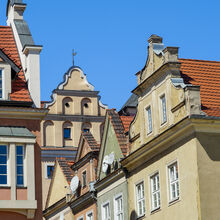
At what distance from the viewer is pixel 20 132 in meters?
32.5

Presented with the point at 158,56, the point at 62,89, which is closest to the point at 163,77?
the point at 158,56

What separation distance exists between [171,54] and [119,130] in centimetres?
660

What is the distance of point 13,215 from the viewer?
31375 millimetres

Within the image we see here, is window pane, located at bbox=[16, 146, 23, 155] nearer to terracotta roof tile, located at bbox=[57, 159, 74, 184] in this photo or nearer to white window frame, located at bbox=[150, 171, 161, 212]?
white window frame, located at bbox=[150, 171, 161, 212]

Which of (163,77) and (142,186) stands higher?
(163,77)

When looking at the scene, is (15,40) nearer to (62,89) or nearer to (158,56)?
(158,56)

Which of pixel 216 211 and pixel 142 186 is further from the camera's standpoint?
pixel 142 186

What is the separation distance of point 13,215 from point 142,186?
817 centimetres

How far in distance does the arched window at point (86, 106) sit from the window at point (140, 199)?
2315 centimetres

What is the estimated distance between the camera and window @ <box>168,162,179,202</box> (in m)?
34.3

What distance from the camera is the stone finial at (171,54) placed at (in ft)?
117

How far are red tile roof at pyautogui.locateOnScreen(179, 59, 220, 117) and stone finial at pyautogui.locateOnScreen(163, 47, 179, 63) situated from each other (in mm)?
1451

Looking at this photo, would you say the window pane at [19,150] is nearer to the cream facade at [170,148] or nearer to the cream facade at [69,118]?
the cream facade at [170,148]

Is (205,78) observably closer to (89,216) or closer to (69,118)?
(89,216)
